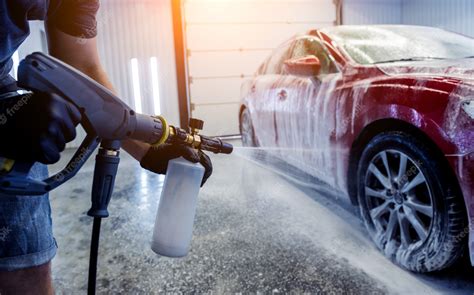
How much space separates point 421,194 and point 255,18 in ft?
19.8

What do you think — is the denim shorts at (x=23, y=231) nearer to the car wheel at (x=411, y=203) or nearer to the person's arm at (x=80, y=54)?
the person's arm at (x=80, y=54)

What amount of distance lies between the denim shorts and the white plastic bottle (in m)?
0.36

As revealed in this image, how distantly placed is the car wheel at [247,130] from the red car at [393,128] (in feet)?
2.67

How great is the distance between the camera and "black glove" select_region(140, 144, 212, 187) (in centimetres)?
101

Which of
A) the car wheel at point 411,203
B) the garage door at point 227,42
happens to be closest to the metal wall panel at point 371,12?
the garage door at point 227,42

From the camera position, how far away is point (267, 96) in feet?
12.4

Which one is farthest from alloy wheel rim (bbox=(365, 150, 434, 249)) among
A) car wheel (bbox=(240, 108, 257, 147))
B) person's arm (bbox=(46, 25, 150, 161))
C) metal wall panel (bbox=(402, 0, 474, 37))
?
metal wall panel (bbox=(402, 0, 474, 37))

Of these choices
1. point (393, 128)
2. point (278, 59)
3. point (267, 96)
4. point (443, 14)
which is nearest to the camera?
point (393, 128)

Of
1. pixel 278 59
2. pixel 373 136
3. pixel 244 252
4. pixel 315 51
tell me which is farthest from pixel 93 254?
pixel 278 59

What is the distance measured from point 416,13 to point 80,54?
862 centimetres

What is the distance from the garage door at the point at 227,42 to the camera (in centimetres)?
714

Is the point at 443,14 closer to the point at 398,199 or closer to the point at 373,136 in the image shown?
the point at 373,136

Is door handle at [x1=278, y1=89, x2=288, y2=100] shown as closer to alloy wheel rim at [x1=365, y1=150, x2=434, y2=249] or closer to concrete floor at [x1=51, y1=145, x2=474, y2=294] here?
concrete floor at [x1=51, y1=145, x2=474, y2=294]

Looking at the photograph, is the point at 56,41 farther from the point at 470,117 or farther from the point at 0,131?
the point at 470,117
